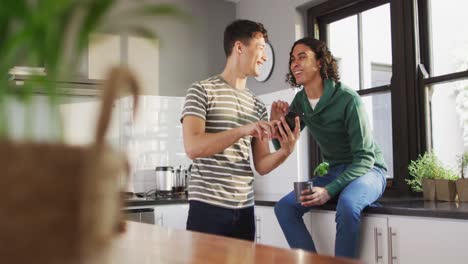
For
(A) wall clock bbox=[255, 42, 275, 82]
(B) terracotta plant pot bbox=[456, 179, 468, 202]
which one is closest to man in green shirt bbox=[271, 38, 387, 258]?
(B) terracotta plant pot bbox=[456, 179, 468, 202]

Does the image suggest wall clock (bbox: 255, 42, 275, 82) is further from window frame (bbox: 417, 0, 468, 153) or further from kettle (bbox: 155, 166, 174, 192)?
window frame (bbox: 417, 0, 468, 153)

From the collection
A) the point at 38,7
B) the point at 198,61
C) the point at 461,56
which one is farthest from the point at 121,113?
the point at 38,7

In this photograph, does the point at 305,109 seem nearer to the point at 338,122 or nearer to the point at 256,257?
the point at 338,122

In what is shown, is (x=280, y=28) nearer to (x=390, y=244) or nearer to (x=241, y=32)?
(x=241, y=32)

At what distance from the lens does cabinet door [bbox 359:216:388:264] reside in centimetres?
239

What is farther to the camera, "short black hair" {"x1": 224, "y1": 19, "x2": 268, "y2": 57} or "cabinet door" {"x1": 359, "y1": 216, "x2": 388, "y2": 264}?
"cabinet door" {"x1": 359, "y1": 216, "x2": 388, "y2": 264}

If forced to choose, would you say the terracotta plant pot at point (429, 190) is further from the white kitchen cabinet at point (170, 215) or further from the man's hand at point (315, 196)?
the white kitchen cabinet at point (170, 215)

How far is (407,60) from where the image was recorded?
321 cm

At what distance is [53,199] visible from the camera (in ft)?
1.13

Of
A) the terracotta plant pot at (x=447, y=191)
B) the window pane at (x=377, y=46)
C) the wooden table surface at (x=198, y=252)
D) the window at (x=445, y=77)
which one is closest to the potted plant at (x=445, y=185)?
the terracotta plant pot at (x=447, y=191)

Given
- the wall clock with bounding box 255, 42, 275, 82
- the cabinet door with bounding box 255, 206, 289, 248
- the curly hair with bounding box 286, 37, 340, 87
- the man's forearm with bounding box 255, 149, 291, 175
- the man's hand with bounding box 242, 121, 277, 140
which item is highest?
the wall clock with bounding box 255, 42, 275, 82

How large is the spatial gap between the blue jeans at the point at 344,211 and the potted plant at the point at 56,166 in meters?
2.11

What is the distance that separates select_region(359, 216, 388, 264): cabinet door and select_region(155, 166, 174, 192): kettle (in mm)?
2031

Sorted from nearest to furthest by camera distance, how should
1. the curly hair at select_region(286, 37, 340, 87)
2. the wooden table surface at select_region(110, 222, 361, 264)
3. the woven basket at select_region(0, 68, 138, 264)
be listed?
the woven basket at select_region(0, 68, 138, 264)
the wooden table surface at select_region(110, 222, 361, 264)
the curly hair at select_region(286, 37, 340, 87)
